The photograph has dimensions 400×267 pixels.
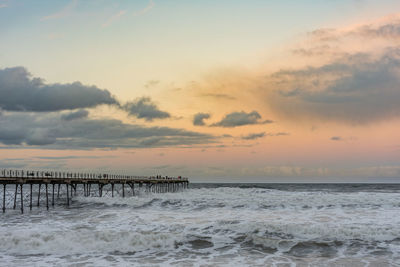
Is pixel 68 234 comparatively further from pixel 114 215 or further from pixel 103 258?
pixel 114 215

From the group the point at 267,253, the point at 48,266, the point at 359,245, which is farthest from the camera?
Answer: the point at 359,245

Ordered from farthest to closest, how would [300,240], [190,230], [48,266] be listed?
1. [190,230]
2. [300,240]
3. [48,266]

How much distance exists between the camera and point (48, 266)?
18.1 m

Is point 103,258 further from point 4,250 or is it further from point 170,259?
point 4,250

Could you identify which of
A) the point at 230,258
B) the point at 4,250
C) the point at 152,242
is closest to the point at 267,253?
the point at 230,258

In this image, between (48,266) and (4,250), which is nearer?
(48,266)

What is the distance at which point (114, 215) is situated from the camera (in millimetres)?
34469

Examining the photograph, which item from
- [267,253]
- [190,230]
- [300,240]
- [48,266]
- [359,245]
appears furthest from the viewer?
[190,230]

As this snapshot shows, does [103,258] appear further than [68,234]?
No

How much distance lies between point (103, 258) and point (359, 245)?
15221 mm

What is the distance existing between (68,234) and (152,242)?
5.59 meters

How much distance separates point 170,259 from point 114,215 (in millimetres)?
16050

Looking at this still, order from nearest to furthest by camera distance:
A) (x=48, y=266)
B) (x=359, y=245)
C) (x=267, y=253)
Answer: (x=48, y=266), (x=267, y=253), (x=359, y=245)

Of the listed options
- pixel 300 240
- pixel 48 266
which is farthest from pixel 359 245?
pixel 48 266
